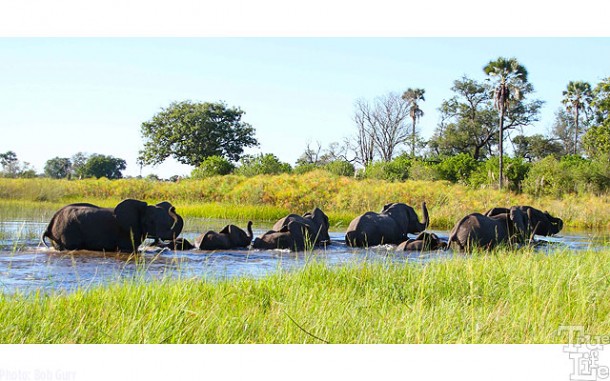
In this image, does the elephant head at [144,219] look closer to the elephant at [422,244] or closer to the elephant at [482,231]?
the elephant at [422,244]

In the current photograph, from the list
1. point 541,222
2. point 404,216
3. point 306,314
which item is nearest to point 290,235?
point 404,216

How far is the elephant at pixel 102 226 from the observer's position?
10883mm

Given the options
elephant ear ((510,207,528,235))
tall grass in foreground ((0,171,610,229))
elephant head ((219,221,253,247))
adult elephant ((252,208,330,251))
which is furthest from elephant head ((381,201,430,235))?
tall grass in foreground ((0,171,610,229))

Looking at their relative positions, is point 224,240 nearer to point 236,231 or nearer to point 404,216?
point 236,231

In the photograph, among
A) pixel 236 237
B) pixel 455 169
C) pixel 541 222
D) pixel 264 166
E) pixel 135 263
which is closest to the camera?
pixel 135 263

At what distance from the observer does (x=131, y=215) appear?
11.1 m

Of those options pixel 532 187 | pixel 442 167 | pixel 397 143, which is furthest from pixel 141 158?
pixel 532 187

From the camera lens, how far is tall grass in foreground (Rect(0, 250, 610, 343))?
453 centimetres

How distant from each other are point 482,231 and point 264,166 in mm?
24736

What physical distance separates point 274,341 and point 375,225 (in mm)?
9063

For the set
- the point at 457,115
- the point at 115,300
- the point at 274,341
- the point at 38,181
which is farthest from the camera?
the point at 457,115

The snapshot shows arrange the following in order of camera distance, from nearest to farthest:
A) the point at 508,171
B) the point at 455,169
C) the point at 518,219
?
the point at 518,219 < the point at 508,171 < the point at 455,169

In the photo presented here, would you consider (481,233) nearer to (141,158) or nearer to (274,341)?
(274,341)

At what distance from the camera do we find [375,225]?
13438 millimetres
